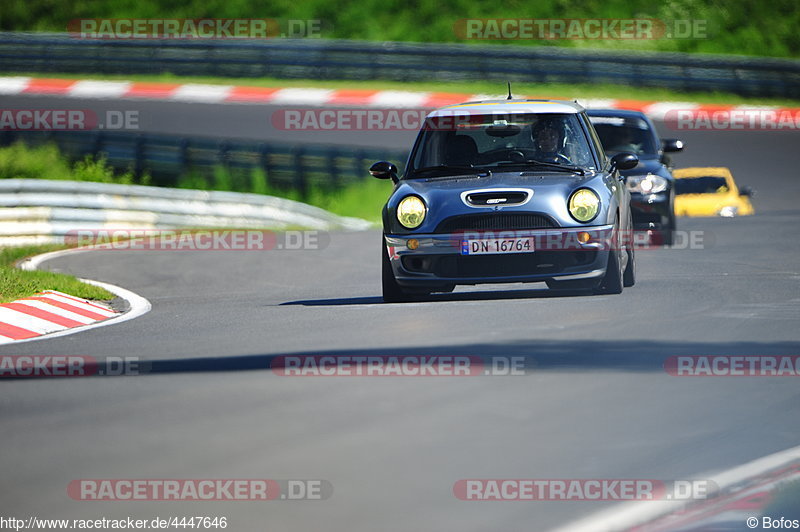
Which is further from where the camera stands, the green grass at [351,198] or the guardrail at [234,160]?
the green grass at [351,198]

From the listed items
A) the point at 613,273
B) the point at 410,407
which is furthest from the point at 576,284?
the point at 410,407

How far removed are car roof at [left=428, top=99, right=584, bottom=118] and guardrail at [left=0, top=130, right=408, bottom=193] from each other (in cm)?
1139

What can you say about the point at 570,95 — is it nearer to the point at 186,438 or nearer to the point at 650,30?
the point at 650,30

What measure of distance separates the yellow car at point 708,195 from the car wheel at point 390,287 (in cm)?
1227

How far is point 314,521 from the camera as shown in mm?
4574

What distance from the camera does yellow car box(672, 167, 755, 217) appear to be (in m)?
22.1

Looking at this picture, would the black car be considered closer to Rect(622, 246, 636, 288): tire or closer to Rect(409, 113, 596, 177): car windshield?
Rect(622, 246, 636, 288): tire

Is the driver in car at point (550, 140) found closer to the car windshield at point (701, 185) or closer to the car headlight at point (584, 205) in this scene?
the car headlight at point (584, 205)

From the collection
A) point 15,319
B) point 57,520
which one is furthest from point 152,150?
point 57,520

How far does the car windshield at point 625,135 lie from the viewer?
52.3ft

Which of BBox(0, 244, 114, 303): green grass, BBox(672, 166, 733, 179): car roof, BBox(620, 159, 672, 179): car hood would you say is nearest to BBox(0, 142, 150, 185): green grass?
BBox(672, 166, 733, 179): car roof

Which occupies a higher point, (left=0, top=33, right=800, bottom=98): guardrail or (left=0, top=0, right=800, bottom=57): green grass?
(left=0, top=0, right=800, bottom=57): green grass

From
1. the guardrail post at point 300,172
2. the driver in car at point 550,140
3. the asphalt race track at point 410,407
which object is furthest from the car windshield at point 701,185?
the driver in car at point 550,140

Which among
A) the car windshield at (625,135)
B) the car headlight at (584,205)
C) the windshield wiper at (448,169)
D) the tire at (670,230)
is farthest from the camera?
the car windshield at (625,135)
